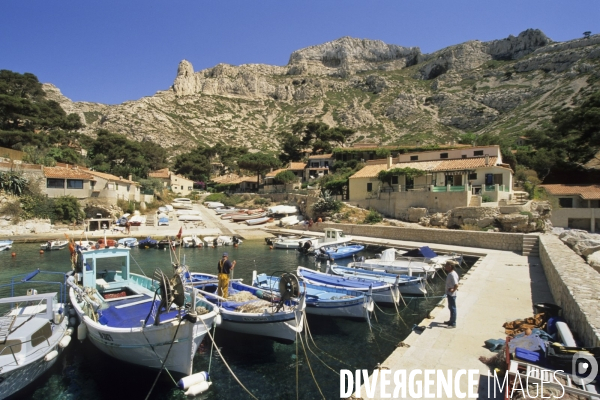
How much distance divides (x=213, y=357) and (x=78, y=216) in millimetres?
37846

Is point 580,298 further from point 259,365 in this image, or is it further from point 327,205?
point 327,205

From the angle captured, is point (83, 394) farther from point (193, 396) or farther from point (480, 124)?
point (480, 124)

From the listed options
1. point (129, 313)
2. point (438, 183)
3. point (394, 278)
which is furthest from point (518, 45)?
point (129, 313)

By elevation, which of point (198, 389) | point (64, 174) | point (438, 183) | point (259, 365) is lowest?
point (259, 365)

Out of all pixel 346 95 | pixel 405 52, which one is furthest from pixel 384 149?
pixel 405 52

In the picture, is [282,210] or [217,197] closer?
[282,210]

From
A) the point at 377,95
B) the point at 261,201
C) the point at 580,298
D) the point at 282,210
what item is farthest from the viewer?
the point at 377,95

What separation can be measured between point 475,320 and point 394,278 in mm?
7391

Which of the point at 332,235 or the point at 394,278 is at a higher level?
the point at 332,235

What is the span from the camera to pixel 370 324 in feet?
41.8

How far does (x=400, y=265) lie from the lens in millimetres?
20781

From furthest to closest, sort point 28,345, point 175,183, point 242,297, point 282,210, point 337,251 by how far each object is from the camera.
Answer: point 175,183 < point 282,210 < point 337,251 < point 242,297 < point 28,345

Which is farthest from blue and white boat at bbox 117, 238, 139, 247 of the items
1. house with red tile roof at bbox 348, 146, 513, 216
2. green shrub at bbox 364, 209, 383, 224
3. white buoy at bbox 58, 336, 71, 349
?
house with red tile roof at bbox 348, 146, 513, 216

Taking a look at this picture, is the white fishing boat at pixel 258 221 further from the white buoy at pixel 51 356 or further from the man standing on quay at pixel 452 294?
the man standing on quay at pixel 452 294
